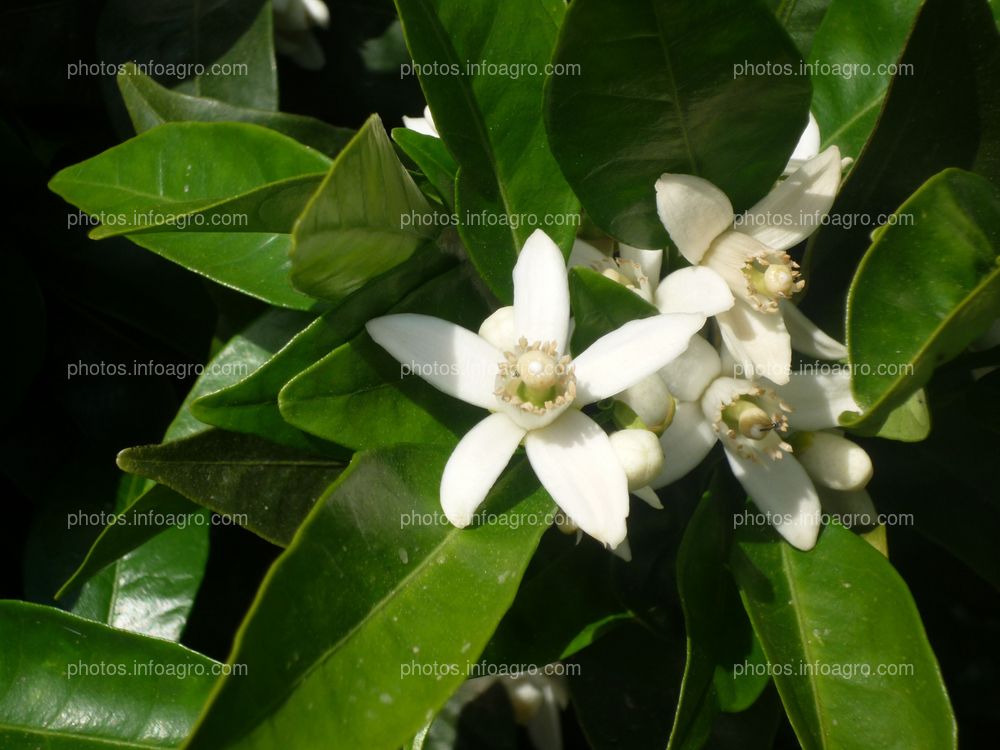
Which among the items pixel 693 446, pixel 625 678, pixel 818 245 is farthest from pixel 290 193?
pixel 625 678

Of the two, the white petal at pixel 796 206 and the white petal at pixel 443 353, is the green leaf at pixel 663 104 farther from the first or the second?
the white petal at pixel 443 353

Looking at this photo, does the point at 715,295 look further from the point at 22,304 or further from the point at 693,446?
the point at 22,304

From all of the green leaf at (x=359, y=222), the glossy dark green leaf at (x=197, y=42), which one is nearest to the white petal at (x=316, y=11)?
the glossy dark green leaf at (x=197, y=42)

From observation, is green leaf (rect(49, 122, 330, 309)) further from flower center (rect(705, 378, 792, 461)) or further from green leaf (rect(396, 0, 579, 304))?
flower center (rect(705, 378, 792, 461))

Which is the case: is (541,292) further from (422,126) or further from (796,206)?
(422,126)

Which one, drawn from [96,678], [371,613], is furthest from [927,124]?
[96,678]

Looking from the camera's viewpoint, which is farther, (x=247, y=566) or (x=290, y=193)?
(x=247, y=566)

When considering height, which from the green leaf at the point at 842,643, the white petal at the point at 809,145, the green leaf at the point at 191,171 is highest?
the green leaf at the point at 191,171
